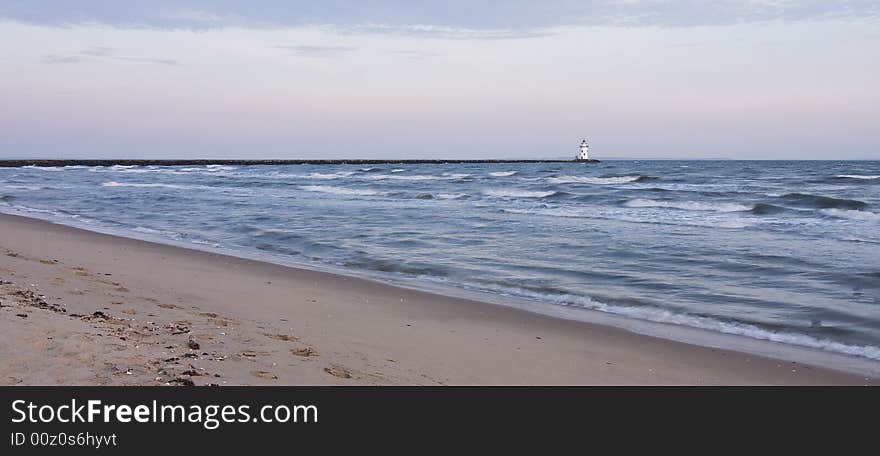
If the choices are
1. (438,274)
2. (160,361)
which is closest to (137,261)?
(438,274)

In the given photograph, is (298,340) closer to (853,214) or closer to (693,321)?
(693,321)

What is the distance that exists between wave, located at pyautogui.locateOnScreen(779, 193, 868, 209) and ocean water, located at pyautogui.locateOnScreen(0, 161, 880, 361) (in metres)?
0.08

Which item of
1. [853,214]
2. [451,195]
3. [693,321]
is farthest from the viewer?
[451,195]

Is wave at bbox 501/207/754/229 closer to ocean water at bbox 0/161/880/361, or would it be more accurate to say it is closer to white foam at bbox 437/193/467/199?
ocean water at bbox 0/161/880/361

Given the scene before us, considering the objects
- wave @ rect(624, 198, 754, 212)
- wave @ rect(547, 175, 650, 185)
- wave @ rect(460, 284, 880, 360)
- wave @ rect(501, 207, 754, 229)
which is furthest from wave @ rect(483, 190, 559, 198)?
wave @ rect(460, 284, 880, 360)

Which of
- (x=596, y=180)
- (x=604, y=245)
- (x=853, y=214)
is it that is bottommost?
(x=604, y=245)

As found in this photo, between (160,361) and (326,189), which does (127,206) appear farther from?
(160,361)

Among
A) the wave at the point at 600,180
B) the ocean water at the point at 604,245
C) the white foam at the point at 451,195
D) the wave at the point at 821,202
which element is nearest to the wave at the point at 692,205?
the ocean water at the point at 604,245

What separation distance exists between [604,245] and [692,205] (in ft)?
46.0

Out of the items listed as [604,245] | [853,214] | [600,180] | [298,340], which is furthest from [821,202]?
[298,340]

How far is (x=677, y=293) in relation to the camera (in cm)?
997

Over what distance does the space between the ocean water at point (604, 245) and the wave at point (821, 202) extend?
8 centimetres

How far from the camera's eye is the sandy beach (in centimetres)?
478

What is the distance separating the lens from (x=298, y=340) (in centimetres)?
641
